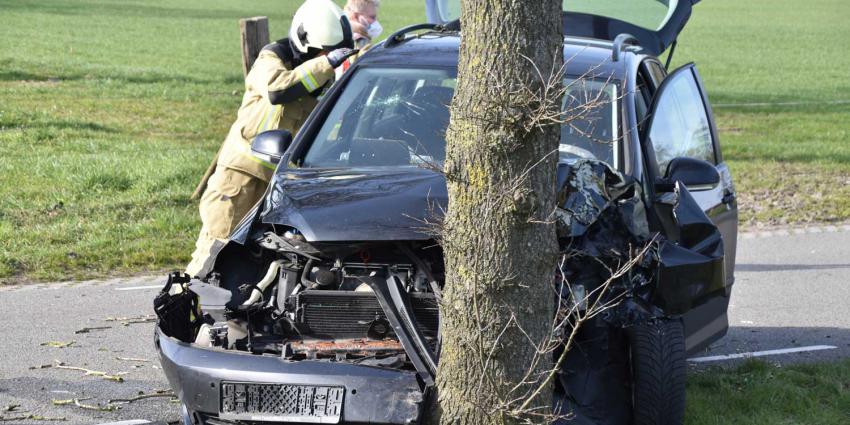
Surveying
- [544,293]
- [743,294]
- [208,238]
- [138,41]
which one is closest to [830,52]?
[138,41]

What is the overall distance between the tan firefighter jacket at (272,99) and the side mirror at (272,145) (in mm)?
920

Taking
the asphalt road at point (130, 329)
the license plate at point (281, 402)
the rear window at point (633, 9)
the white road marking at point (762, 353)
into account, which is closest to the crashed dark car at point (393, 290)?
the license plate at point (281, 402)

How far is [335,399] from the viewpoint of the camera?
14.1ft

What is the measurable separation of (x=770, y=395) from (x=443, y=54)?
2.57m

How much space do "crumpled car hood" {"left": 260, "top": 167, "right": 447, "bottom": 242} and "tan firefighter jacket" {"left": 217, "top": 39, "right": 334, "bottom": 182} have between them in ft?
5.43

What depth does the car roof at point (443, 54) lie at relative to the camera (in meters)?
6.24

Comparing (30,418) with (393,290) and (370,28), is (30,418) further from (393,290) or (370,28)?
(370,28)

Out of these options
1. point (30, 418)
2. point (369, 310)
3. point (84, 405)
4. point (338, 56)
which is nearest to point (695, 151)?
point (338, 56)

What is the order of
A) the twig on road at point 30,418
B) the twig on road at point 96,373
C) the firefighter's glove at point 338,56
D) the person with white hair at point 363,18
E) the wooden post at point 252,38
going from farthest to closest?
the wooden post at point 252,38
the person with white hair at point 363,18
the firefighter's glove at point 338,56
the twig on road at point 96,373
the twig on road at point 30,418

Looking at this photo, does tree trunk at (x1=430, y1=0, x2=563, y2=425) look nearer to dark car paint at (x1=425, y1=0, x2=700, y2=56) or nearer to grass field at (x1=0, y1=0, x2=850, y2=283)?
dark car paint at (x1=425, y1=0, x2=700, y2=56)

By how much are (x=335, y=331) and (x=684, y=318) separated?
1809 mm

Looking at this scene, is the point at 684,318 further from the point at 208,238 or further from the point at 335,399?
the point at 208,238

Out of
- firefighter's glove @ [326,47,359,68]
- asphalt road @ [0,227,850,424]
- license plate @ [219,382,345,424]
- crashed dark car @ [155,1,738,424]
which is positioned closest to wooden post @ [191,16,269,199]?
asphalt road @ [0,227,850,424]

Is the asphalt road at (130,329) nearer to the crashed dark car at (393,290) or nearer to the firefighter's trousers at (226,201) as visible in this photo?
the firefighter's trousers at (226,201)
